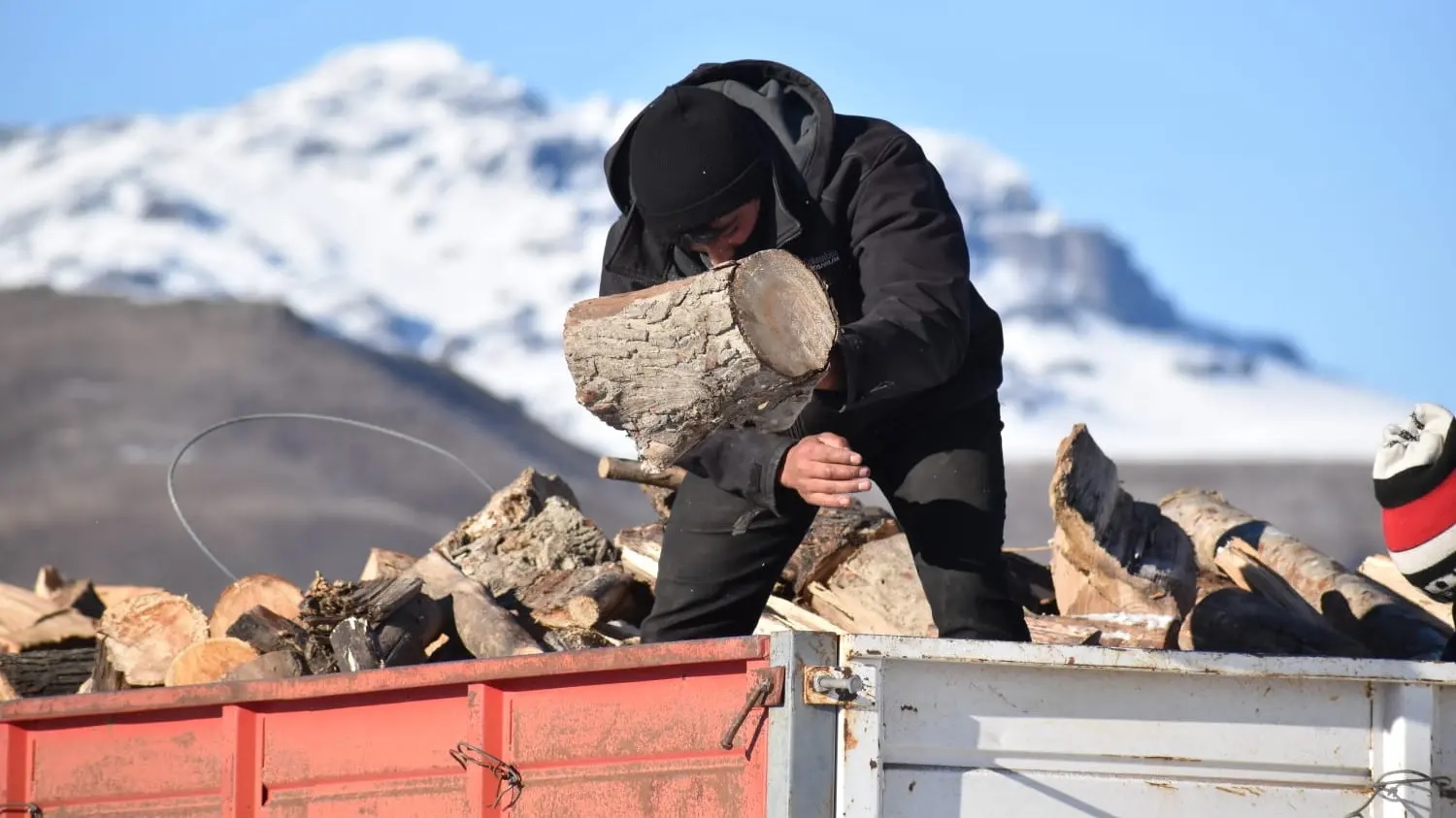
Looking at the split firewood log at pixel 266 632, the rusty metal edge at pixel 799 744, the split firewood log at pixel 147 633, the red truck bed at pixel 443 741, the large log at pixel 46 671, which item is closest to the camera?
the rusty metal edge at pixel 799 744

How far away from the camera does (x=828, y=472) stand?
381 centimetres

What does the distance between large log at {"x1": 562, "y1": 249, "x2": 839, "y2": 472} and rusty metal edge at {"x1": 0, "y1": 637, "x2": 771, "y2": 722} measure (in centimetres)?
55

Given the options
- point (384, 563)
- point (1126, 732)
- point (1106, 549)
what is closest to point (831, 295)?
point (1126, 732)

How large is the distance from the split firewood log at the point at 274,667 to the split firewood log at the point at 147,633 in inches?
35.8

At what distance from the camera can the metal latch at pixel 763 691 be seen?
10.5ft

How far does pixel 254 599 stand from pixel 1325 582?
140 inches

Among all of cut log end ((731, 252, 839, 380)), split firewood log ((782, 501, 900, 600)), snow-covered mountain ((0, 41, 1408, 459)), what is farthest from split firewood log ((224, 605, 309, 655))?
snow-covered mountain ((0, 41, 1408, 459))

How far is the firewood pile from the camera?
5.47 m

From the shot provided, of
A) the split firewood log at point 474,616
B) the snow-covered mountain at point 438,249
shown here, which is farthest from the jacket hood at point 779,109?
the snow-covered mountain at point 438,249

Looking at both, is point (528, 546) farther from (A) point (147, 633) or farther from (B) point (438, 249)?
(B) point (438, 249)

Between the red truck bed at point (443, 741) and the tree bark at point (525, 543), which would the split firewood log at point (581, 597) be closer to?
the tree bark at point (525, 543)

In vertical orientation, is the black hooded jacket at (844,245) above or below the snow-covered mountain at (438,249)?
below

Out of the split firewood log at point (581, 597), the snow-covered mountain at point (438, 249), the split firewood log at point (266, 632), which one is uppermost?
the snow-covered mountain at point (438, 249)

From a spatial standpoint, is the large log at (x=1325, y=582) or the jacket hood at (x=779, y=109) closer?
the jacket hood at (x=779, y=109)
